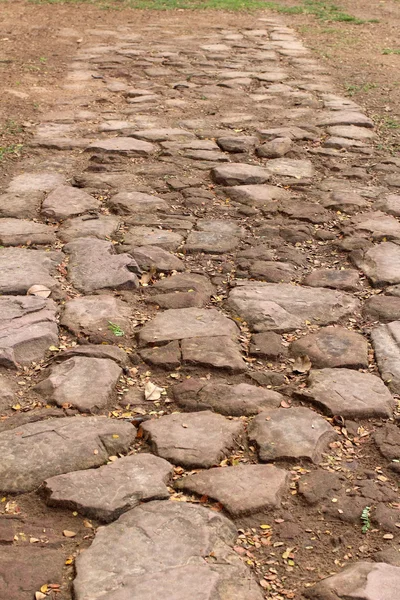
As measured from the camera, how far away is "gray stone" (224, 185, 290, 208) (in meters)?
4.47

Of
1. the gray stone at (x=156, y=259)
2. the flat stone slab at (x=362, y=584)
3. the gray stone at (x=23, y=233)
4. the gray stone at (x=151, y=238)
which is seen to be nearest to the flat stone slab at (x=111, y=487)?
the flat stone slab at (x=362, y=584)

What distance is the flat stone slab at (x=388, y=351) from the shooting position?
9.42ft

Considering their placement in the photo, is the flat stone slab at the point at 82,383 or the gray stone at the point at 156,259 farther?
the gray stone at the point at 156,259

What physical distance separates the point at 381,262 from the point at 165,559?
2145 millimetres

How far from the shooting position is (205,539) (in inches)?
80.8

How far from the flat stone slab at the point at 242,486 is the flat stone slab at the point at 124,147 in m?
3.13

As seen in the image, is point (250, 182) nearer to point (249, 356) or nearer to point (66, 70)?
point (249, 356)

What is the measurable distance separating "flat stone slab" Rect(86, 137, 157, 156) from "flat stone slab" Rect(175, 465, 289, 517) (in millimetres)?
3129

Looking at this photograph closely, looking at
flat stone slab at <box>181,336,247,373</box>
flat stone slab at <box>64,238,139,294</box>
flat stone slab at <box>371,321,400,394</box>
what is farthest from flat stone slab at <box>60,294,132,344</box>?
flat stone slab at <box>371,321,400,394</box>

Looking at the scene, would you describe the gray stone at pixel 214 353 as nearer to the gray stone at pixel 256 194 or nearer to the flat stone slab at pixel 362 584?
the flat stone slab at pixel 362 584

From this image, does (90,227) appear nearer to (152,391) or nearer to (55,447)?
(152,391)


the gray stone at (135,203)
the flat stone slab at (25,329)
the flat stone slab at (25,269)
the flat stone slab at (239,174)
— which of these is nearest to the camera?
the flat stone slab at (25,329)

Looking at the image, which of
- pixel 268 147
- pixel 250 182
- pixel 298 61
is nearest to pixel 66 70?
pixel 298 61

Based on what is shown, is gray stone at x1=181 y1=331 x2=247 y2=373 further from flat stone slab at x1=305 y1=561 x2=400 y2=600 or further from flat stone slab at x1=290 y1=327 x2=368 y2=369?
flat stone slab at x1=305 y1=561 x2=400 y2=600
